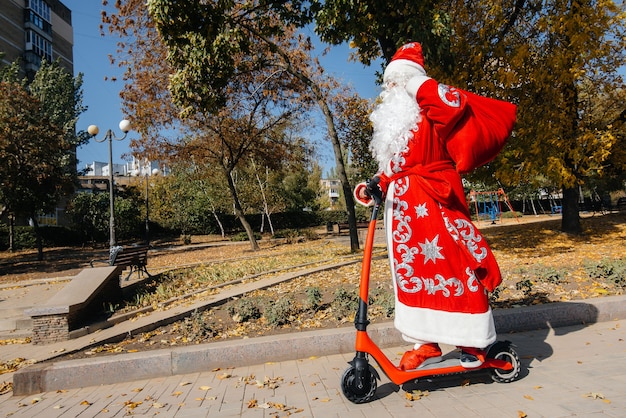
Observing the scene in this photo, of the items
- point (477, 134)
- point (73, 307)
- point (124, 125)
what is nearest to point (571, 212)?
point (477, 134)

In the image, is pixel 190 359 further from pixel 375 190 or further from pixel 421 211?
pixel 421 211

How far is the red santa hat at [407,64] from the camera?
10.7 feet

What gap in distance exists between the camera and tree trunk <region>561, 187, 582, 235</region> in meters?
12.2

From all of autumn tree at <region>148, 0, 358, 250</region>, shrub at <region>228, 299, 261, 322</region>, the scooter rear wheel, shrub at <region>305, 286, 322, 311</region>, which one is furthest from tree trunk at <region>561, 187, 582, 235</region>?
the scooter rear wheel

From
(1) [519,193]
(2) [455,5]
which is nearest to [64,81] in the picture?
(2) [455,5]

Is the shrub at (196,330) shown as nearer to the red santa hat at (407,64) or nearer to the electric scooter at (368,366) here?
the electric scooter at (368,366)

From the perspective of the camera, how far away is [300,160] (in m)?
21.0

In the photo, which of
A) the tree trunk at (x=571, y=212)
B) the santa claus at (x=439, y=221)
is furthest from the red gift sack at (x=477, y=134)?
the tree trunk at (x=571, y=212)

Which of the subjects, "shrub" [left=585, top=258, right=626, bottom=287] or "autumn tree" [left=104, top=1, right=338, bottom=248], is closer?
"shrub" [left=585, top=258, right=626, bottom=287]

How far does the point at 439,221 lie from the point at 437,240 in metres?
0.13

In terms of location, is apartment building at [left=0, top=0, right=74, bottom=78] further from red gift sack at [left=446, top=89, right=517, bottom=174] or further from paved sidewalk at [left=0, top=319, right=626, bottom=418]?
red gift sack at [left=446, top=89, right=517, bottom=174]

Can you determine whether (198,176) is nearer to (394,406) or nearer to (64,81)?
(64,81)

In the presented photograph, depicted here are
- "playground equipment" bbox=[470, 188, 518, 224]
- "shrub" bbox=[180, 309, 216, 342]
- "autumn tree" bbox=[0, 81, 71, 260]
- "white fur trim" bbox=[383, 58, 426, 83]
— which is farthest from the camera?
"playground equipment" bbox=[470, 188, 518, 224]

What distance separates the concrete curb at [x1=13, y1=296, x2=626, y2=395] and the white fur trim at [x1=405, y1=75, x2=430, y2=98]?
2.25 meters
